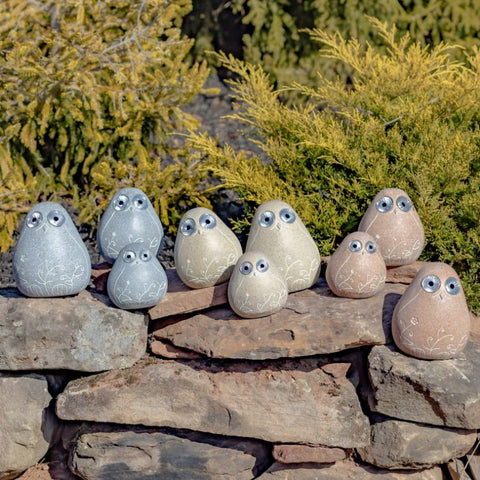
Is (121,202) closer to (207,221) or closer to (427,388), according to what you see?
(207,221)

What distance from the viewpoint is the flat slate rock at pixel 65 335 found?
3.46 meters

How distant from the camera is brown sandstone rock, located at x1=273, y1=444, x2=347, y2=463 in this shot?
11.2 feet

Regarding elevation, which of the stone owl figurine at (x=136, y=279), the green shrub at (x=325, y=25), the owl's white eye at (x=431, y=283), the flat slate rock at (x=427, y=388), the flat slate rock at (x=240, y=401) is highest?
the green shrub at (x=325, y=25)

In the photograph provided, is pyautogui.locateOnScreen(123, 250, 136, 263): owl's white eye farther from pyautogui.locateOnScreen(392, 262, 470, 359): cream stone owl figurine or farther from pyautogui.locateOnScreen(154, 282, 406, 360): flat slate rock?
pyautogui.locateOnScreen(392, 262, 470, 359): cream stone owl figurine

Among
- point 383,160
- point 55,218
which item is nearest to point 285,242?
point 383,160

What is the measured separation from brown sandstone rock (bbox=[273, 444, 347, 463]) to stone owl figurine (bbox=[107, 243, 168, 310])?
3.06ft

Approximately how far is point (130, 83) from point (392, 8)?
2.75 meters

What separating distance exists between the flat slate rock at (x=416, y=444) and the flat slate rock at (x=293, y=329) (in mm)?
409

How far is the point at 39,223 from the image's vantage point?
3441 mm

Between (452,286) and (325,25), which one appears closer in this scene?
(452,286)

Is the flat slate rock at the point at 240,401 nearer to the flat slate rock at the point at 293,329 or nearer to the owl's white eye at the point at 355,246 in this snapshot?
the flat slate rock at the point at 293,329

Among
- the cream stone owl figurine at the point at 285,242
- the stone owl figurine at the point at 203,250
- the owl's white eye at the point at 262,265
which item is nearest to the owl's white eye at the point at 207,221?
the stone owl figurine at the point at 203,250

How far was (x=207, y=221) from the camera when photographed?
352cm

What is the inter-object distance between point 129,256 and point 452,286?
147 cm
